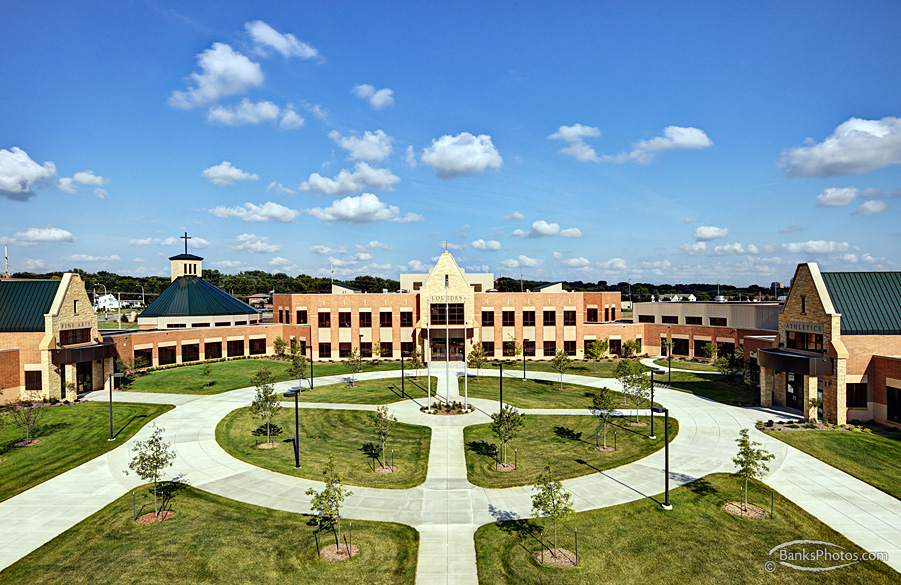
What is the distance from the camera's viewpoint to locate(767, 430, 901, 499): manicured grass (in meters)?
25.5

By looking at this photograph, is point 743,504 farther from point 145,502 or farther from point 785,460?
point 145,502

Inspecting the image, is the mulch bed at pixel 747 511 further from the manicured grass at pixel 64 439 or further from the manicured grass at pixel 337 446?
the manicured grass at pixel 64 439

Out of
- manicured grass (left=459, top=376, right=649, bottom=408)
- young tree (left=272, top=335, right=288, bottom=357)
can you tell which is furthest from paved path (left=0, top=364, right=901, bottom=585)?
young tree (left=272, top=335, right=288, bottom=357)

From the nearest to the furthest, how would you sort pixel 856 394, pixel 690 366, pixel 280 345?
pixel 856 394 → pixel 690 366 → pixel 280 345

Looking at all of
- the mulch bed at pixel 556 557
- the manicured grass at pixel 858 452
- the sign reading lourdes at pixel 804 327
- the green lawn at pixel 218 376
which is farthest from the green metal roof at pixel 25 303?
the sign reading lourdes at pixel 804 327

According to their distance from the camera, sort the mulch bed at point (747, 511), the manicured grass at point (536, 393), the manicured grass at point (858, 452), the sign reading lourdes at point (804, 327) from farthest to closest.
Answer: the manicured grass at point (536, 393)
the sign reading lourdes at point (804, 327)
the manicured grass at point (858, 452)
the mulch bed at point (747, 511)

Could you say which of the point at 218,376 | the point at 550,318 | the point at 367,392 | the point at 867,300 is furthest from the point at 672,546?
the point at 218,376

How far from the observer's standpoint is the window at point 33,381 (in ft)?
141

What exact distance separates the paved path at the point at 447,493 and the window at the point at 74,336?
2024 centimetres

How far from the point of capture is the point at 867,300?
37938 mm

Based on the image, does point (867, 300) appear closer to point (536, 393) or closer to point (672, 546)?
point (536, 393)

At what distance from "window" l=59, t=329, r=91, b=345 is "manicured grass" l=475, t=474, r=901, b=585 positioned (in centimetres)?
4897

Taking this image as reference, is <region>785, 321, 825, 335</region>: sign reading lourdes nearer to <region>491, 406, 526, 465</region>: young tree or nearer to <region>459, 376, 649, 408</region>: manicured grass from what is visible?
<region>459, 376, 649, 408</region>: manicured grass

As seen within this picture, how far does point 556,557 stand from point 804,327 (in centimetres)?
3526
